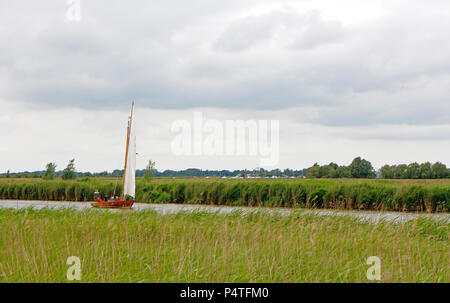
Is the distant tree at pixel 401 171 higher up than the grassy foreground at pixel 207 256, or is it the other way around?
the distant tree at pixel 401 171

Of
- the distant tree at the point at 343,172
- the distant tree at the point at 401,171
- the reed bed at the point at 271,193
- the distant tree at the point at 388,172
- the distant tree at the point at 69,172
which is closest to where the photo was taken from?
the reed bed at the point at 271,193

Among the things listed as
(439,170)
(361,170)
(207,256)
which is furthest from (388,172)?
(207,256)

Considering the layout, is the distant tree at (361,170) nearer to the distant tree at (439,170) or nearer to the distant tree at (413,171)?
the distant tree at (413,171)

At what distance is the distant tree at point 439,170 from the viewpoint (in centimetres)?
7575

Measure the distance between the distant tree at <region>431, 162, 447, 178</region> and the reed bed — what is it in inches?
1958

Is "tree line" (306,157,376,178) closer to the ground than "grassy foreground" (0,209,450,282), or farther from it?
farther from it

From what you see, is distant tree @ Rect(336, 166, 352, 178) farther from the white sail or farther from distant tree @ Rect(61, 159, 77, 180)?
the white sail

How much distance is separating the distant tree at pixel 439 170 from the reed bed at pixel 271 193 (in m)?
49.7

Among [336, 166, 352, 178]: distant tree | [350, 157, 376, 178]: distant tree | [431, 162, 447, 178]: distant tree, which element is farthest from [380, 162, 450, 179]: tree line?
[336, 166, 352, 178]: distant tree

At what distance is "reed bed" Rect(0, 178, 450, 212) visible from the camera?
2659 cm

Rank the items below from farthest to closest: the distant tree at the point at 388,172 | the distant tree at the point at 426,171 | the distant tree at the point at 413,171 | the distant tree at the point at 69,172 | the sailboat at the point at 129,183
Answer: the distant tree at the point at 413,171 → the distant tree at the point at 426,171 → the distant tree at the point at 388,172 → the distant tree at the point at 69,172 → the sailboat at the point at 129,183

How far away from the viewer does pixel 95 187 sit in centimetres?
3469

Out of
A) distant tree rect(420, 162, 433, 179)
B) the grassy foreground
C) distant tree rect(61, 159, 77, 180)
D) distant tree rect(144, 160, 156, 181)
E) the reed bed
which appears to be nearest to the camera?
the grassy foreground

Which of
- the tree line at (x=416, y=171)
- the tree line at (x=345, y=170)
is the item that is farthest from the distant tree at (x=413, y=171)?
the tree line at (x=345, y=170)
